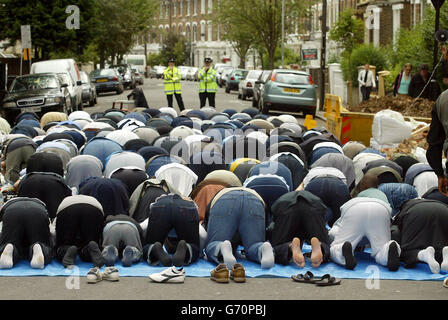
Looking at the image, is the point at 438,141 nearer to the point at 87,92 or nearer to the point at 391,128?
the point at 391,128

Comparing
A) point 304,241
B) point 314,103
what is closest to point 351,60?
point 314,103

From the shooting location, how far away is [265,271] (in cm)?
877

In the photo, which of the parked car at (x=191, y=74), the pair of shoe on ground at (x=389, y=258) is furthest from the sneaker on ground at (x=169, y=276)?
the parked car at (x=191, y=74)

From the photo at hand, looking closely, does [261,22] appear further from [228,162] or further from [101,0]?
[228,162]

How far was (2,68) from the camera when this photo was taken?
106 ft

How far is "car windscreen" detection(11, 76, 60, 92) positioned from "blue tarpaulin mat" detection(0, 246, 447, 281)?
61.8 ft

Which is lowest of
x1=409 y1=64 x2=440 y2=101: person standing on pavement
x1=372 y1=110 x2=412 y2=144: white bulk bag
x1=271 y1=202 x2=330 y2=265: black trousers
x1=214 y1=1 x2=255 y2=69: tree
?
x1=271 y1=202 x2=330 y2=265: black trousers

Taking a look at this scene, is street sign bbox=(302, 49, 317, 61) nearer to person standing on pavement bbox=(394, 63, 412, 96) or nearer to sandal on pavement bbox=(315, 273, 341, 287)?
person standing on pavement bbox=(394, 63, 412, 96)

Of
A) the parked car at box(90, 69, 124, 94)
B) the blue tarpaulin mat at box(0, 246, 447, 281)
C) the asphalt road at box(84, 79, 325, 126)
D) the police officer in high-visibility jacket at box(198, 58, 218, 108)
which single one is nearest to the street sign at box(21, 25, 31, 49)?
the asphalt road at box(84, 79, 325, 126)

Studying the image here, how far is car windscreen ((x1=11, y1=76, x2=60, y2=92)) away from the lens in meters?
27.2

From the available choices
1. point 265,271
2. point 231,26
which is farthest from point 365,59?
point 231,26

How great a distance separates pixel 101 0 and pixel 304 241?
5908 cm

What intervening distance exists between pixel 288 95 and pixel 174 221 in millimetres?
21279

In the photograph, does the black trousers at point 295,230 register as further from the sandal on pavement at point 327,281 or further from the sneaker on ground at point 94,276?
the sneaker on ground at point 94,276
